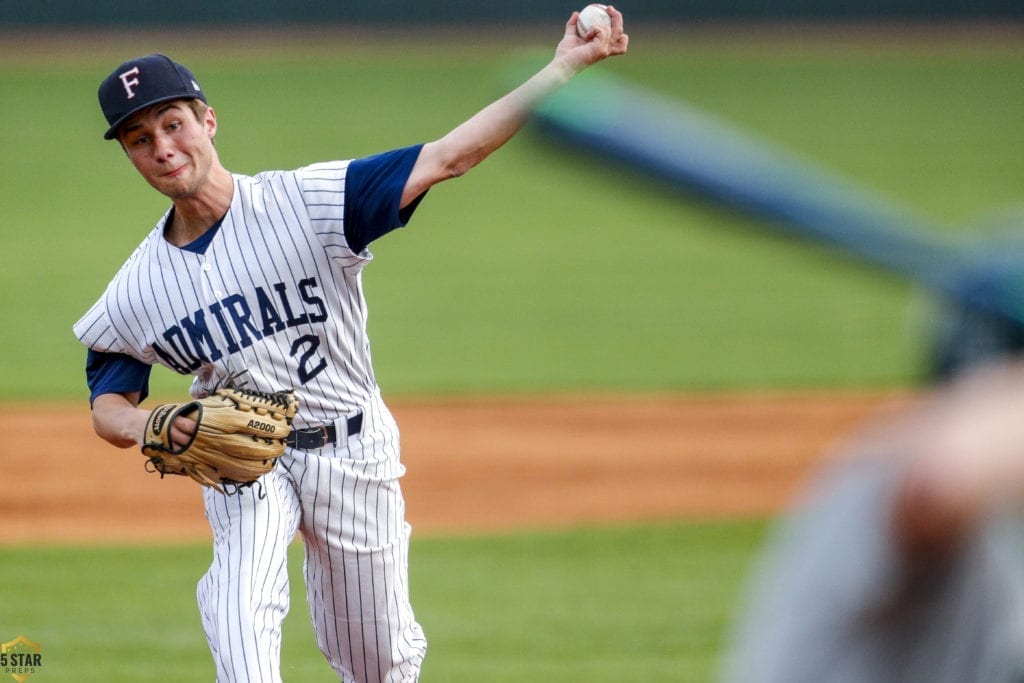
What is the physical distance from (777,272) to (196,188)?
38.3 ft

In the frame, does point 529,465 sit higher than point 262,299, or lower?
lower

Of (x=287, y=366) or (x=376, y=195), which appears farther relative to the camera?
(x=287, y=366)

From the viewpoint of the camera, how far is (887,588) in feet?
4.36

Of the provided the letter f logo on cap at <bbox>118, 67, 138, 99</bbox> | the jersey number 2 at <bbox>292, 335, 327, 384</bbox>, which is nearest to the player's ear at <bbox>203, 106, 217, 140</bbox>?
the letter f logo on cap at <bbox>118, 67, 138, 99</bbox>

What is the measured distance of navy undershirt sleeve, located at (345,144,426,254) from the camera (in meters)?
4.04

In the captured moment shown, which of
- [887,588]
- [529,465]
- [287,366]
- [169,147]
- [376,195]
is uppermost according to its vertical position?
[169,147]

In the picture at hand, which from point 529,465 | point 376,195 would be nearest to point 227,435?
point 376,195

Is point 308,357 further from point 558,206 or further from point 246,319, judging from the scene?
point 558,206

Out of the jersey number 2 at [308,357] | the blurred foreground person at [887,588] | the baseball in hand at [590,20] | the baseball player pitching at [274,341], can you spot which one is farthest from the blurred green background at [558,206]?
the jersey number 2 at [308,357]

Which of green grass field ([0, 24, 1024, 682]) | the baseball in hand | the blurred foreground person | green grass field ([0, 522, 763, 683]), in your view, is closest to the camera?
the blurred foreground person

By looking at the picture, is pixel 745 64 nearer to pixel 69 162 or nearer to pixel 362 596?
pixel 69 162

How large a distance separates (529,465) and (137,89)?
5.32m

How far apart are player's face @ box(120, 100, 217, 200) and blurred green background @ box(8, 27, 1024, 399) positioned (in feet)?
3.16

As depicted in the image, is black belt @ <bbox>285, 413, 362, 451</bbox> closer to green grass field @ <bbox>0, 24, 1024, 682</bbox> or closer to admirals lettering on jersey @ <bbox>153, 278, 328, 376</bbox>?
admirals lettering on jersey @ <bbox>153, 278, 328, 376</bbox>
